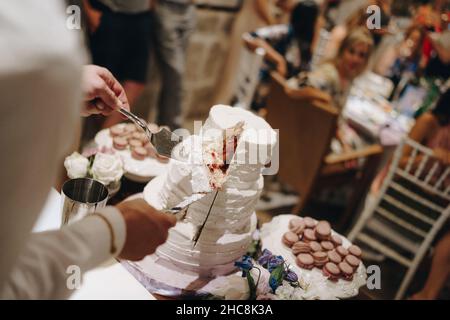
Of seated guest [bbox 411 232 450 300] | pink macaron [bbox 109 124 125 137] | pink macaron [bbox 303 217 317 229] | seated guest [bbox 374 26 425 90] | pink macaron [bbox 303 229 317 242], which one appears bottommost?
seated guest [bbox 411 232 450 300]

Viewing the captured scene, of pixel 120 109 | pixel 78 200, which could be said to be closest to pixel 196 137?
pixel 120 109

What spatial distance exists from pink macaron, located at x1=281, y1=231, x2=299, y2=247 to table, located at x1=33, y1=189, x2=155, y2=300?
0.50 meters

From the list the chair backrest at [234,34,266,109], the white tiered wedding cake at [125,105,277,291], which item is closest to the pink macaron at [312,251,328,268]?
the white tiered wedding cake at [125,105,277,291]

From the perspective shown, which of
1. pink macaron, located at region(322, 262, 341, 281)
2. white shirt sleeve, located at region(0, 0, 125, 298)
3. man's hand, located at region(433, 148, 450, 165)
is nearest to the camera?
white shirt sleeve, located at region(0, 0, 125, 298)

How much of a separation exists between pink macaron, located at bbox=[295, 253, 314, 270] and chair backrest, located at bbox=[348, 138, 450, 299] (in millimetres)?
1392

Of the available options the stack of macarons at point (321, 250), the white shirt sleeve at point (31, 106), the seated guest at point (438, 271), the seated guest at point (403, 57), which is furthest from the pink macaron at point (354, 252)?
the seated guest at point (403, 57)

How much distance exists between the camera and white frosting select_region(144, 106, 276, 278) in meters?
1.27

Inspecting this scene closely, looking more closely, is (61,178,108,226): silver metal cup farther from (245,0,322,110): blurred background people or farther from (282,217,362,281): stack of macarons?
(245,0,322,110): blurred background people

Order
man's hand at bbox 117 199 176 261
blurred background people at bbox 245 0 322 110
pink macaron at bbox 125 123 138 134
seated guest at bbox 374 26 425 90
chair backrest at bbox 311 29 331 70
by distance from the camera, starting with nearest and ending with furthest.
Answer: man's hand at bbox 117 199 176 261
pink macaron at bbox 125 123 138 134
blurred background people at bbox 245 0 322 110
seated guest at bbox 374 26 425 90
chair backrest at bbox 311 29 331 70

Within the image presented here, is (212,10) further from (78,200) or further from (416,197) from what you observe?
(78,200)

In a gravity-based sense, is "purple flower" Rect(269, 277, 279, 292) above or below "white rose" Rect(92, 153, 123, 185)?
below

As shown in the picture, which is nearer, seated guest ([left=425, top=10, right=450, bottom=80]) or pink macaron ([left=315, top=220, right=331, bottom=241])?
pink macaron ([left=315, top=220, right=331, bottom=241])

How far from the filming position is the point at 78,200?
1327mm

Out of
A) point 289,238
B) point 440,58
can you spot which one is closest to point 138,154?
point 289,238
